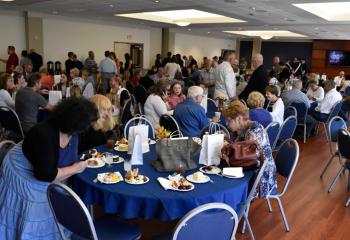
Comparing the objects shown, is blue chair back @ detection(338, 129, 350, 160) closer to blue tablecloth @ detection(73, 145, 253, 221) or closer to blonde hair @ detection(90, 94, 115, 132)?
blue tablecloth @ detection(73, 145, 253, 221)

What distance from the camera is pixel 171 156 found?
2.44 metres

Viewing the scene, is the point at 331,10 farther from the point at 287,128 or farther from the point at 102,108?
the point at 102,108

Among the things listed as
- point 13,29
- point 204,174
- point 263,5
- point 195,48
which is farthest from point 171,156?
point 195,48

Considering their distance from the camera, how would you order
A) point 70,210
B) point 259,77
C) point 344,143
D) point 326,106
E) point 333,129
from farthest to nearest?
point 326,106 → point 259,77 → point 333,129 → point 344,143 → point 70,210

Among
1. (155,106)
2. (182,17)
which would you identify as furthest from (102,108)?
(182,17)

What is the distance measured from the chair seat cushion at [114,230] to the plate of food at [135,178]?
276 mm

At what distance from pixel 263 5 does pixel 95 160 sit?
18.5 feet

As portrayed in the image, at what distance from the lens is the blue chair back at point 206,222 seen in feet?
5.35

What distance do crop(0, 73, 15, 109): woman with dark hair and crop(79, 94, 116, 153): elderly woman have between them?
2.15 m

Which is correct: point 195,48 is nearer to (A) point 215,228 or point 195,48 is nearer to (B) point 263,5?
(B) point 263,5

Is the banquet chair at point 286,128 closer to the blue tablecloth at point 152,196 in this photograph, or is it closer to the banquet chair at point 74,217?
the blue tablecloth at point 152,196

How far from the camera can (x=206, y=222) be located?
167cm

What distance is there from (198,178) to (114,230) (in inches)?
24.9

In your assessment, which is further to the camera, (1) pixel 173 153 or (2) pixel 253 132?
(2) pixel 253 132
